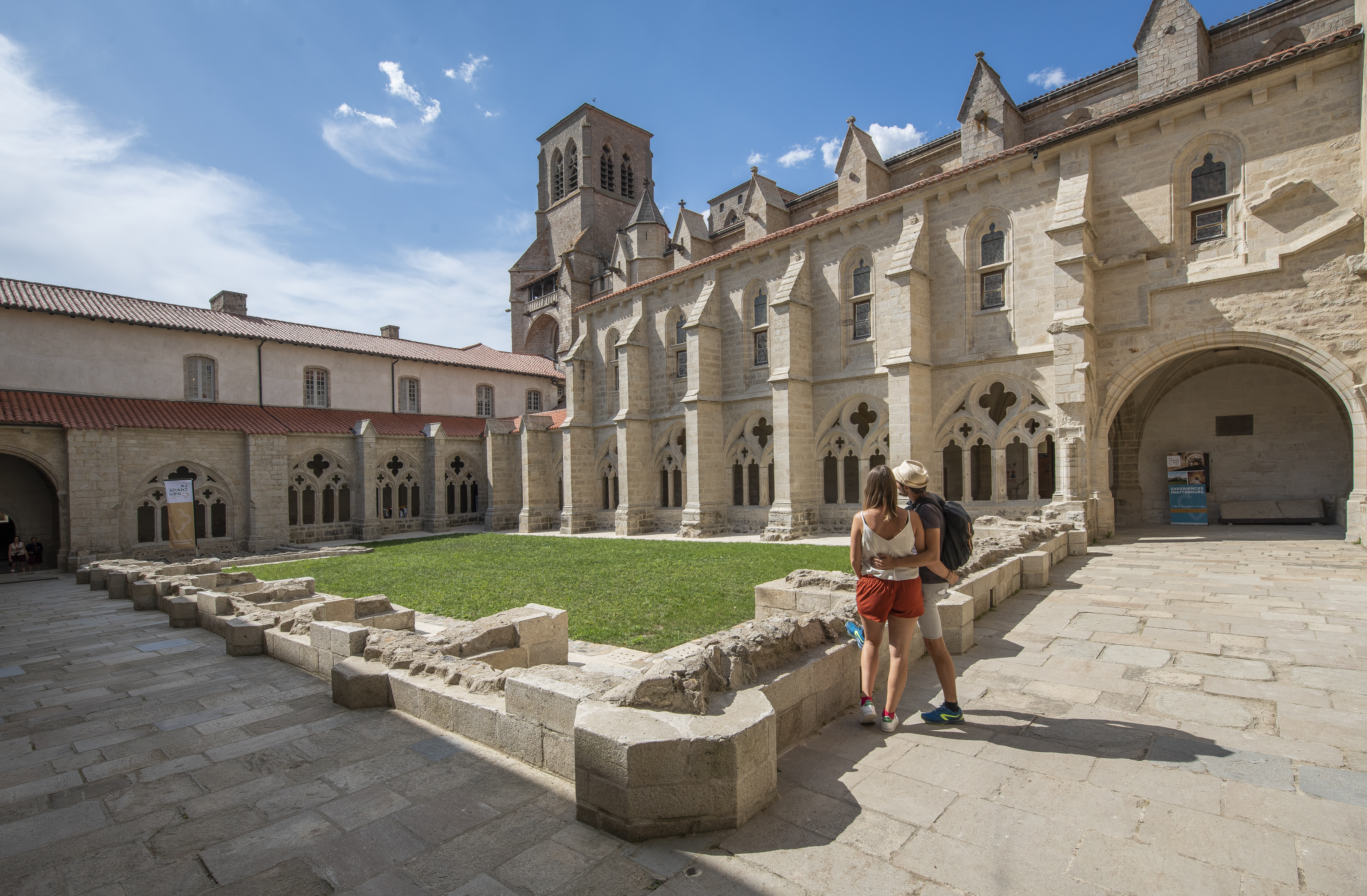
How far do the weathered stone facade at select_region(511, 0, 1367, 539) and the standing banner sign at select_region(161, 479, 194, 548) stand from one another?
467 inches

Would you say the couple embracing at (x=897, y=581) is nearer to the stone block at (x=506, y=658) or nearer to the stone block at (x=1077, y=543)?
the stone block at (x=506, y=658)

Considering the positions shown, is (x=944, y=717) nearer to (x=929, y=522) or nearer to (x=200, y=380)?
(x=929, y=522)

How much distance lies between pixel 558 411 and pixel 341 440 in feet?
30.4

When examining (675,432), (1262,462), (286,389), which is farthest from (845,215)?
(286,389)

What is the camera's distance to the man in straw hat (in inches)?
161

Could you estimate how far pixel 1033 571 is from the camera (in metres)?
8.57

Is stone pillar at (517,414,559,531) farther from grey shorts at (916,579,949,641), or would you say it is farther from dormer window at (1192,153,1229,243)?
grey shorts at (916,579,949,641)

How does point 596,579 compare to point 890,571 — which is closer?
point 890,571

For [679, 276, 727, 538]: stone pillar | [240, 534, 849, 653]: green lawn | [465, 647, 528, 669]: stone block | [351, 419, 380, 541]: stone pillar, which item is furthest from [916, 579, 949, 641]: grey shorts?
[351, 419, 380, 541]: stone pillar

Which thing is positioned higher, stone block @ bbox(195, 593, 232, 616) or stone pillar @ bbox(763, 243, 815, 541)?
stone pillar @ bbox(763, 243, 815, 541)

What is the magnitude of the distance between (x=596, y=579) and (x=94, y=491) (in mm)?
17341

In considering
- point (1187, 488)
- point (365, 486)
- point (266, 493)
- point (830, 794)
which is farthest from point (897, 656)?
point (365, 486)

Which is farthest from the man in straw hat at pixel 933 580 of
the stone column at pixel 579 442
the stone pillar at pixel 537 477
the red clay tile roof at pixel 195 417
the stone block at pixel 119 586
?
the red clay tile roof at pixel 195 417

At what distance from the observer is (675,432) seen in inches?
901
